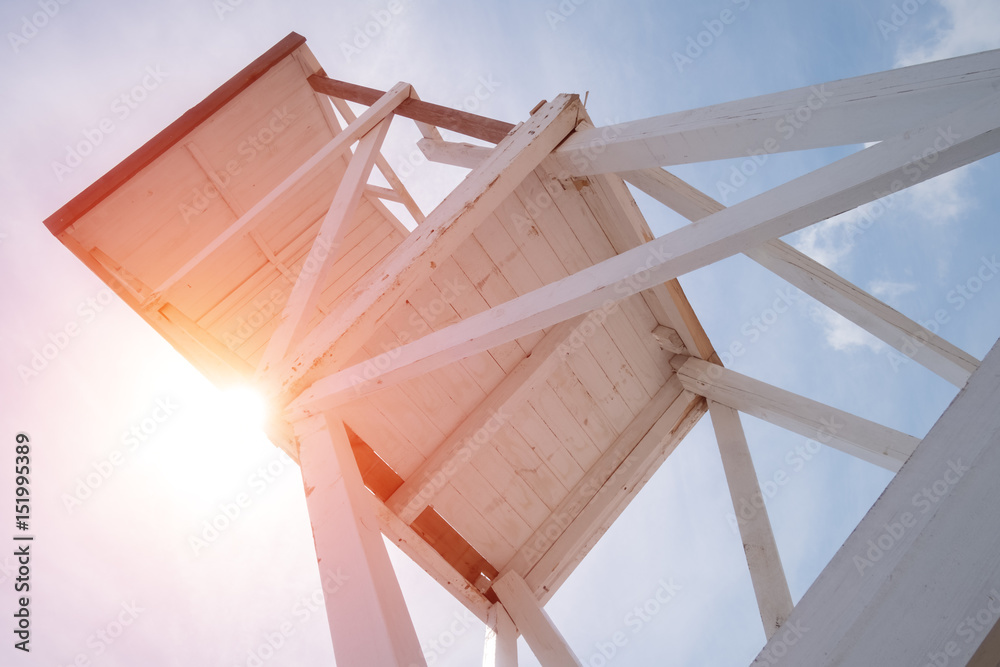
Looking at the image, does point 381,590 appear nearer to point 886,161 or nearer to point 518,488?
point 886,161

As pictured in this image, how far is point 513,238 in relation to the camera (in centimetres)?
333

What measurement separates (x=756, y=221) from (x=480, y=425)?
2.19 metres

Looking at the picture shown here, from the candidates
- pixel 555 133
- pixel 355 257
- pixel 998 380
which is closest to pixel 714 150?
pixel 555 133

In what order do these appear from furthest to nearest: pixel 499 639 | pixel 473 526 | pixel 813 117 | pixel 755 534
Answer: pixel 473 526
pixel 499 639
pixel 755 534
pixel 813 117

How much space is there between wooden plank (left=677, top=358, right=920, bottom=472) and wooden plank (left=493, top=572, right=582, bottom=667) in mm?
1629

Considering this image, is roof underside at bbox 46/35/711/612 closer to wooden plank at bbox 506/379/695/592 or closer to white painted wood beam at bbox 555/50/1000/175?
wooden plank at bbox 506/379/695/592

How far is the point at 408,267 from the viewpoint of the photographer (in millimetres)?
2377

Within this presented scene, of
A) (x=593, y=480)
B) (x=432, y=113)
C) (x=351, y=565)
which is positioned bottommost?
(x=351, y=565)

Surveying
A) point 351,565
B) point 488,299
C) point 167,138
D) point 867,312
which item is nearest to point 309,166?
point 167,138

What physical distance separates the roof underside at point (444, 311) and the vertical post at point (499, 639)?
0.13 metres

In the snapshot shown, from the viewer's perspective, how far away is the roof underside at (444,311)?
3.29 meters

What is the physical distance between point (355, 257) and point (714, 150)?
2.83 meters

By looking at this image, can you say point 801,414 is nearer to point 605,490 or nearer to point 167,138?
point 605,490

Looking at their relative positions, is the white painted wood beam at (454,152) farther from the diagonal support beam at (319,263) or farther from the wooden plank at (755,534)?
the wooden plank at (755,534)
